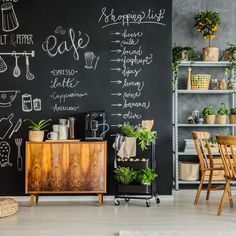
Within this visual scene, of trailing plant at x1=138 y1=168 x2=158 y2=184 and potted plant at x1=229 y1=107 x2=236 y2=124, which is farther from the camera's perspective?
potted plant at x1=229 y1=107 x2=236 y2=124

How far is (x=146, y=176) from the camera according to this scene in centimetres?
511

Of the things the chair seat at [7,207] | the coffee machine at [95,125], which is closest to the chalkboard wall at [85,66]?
the coffee machine at [95,125]

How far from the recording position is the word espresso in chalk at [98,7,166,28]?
5.58m

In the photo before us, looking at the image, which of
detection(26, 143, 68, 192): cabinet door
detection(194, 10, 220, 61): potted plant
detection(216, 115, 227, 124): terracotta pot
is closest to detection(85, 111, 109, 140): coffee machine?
detection(26, 143, 68, 192): cabinet door

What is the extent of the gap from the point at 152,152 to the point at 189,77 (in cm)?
171

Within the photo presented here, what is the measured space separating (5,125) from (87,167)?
4.13 ft

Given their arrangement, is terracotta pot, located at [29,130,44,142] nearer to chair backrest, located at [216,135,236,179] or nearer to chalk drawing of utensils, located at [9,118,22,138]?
chalk drawing of utensils, located at [9,118,22,138]

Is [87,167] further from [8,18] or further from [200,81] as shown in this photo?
[200,81]

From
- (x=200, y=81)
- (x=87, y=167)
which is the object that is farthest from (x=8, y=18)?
(x=200, y=81)

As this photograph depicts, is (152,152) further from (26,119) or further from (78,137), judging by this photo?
(26,119)

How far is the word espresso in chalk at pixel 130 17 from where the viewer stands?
18.3ft

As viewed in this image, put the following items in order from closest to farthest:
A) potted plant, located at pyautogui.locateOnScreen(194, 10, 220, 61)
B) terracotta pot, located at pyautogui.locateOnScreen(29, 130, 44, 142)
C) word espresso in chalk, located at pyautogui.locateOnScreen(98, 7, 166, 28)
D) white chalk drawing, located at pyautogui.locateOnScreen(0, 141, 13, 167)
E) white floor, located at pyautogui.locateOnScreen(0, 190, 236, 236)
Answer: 1. white floor, located at pyautogui.locateOnScreen(0, 190, 236, 236)
2. terracotta pot, located at pyautogui.locateOnScreen(29, 130, 44, 142)
3. white chalk drawing, located at pyautogui.locateOnScreen(0, 141, 13, 167)
4. word espresso in chalk, located at pyautogui.locateOnScreen(98, 7, 166, 28)
5. potted plant, located at pyautogui.locateOnScreen(194, 10, 220, 61)

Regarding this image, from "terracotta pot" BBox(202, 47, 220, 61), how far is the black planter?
2.37m

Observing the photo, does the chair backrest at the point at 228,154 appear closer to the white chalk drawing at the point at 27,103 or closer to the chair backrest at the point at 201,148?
the chair backrest at the point at 201,148
